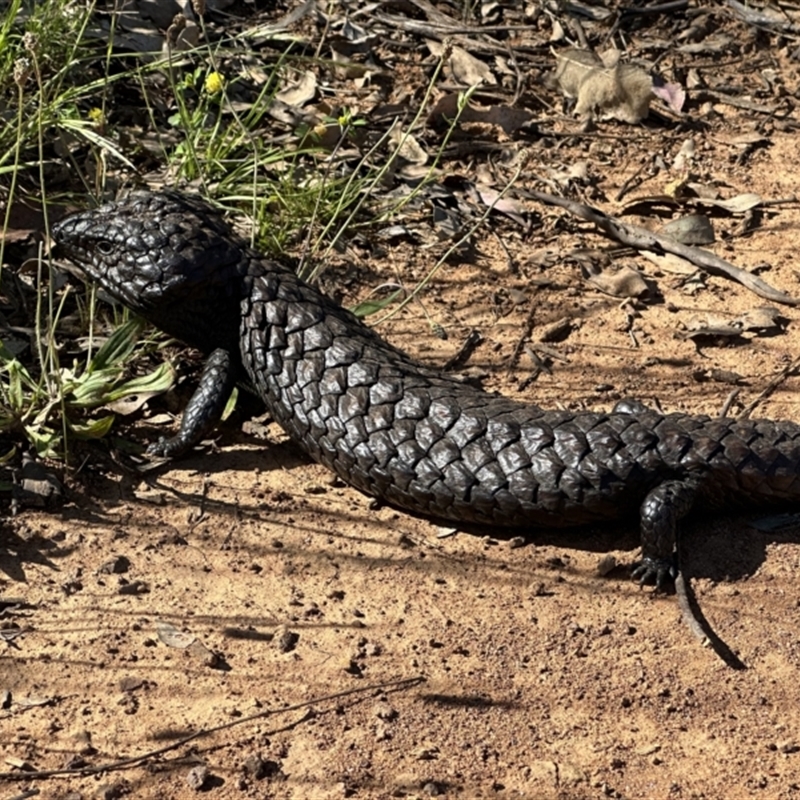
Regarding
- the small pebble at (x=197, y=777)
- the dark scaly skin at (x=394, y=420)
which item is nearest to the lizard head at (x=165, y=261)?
the dark scaly skin at (x=394, y=420)

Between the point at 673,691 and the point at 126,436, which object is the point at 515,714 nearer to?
the point at 673,691

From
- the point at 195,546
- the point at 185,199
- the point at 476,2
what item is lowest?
the point at 195,546

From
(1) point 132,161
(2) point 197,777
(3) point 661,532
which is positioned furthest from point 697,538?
(1) point 132,161

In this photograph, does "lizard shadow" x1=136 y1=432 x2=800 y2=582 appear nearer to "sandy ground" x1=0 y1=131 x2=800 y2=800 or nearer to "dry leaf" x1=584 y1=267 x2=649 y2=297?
"sandy ground" x1=0 y1=131 x2=800 y2=800

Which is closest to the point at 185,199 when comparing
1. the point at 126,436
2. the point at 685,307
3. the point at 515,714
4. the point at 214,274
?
the point at 214,274

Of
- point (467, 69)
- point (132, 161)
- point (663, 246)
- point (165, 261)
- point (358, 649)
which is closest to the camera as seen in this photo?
point (358, 649)

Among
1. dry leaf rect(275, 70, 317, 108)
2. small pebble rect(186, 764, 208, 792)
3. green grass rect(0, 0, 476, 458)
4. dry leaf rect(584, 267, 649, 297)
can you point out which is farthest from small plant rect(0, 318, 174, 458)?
dry leaf rect(275, 70, 317, 108)

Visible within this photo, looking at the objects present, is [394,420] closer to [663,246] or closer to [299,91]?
[663,246]
